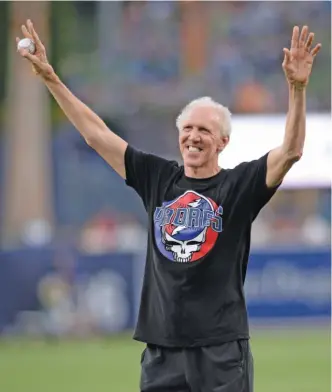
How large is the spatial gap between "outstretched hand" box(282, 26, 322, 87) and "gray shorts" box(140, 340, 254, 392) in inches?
51.6

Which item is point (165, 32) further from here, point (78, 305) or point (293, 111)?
point (293, 111)

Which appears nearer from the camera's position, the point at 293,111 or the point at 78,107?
the point at 293,111

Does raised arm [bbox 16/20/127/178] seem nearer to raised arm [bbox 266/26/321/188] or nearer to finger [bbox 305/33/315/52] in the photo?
raised arm [bbox 266/26/321/188]

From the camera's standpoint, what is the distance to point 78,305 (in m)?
17.7

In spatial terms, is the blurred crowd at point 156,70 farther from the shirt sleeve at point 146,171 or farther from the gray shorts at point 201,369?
the gray shorts at point 201,369

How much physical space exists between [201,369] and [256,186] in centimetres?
93

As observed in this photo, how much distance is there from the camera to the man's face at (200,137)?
239 inches

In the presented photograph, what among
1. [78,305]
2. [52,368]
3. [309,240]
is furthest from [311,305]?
[52,368]

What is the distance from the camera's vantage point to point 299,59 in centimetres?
584

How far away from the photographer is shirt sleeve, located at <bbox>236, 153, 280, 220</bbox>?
6.00 metres

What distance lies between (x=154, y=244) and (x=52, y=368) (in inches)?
327

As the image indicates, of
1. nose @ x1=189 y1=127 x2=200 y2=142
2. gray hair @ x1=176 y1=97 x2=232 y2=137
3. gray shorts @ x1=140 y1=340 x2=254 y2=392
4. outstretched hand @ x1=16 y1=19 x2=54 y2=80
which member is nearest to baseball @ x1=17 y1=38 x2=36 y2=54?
outstretched hand @ x1=16 y1=19 x2=54 y2=80

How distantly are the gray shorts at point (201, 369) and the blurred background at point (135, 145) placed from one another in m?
10.3

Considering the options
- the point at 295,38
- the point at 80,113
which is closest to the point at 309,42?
the point at 295,38
